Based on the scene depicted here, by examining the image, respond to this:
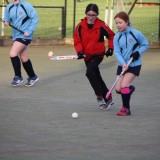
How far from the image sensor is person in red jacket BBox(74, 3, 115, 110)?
11.4 m

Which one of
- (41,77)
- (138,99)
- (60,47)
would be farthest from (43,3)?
(138,99)

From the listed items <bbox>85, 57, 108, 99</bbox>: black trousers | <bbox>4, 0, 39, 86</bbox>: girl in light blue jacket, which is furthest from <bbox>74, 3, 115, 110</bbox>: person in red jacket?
<bbox>4, 0, 39, 86</bbox>: girl in light blue jacket

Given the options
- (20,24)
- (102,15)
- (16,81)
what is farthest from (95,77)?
(102,15)

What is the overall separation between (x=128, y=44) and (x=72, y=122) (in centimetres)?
146

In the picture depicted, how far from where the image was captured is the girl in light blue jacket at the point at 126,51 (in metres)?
10.8

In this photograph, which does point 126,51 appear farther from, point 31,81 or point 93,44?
point 31,81

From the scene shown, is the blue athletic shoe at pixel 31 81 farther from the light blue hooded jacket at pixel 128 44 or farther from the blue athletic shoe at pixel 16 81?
the light blue hooded jacket at pixel 128 44

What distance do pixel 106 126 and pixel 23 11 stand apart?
469 centimetres

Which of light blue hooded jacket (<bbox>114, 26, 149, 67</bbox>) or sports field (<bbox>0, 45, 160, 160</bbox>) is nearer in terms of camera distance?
sports field (<bbox>0, 45, 160, 160</bbox>)

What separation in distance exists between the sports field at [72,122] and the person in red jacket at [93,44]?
320mm

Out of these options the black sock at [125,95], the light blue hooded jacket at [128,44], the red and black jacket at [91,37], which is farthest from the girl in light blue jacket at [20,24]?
the black sock at [125,95]

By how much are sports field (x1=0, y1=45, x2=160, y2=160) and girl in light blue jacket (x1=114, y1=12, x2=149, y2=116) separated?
1.13 ft

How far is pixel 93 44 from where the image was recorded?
11555 millimetres

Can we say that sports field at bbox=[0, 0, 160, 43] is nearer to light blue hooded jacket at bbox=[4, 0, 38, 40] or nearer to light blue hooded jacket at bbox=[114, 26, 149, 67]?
light blue hooded jacket at bbox=[4, 0, 38, 40]
